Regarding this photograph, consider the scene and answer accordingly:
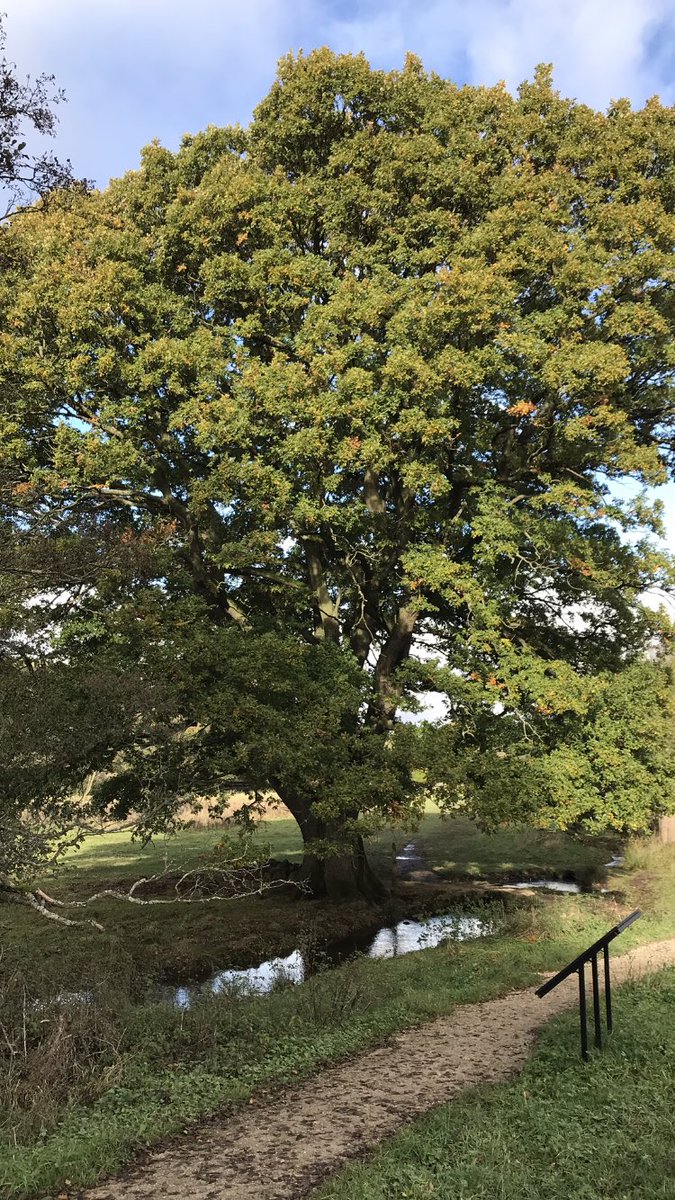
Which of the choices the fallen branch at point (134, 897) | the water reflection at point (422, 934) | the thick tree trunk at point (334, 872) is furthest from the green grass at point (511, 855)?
the fallen branch at point (134, 897)

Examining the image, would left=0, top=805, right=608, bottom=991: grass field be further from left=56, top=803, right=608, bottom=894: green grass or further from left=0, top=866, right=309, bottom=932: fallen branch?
left=0, top=866, right=309, bottom=932: fallen branch

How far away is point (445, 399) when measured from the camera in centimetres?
1675

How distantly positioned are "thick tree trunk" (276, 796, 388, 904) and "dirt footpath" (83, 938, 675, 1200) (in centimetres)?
952

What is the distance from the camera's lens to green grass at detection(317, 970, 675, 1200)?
5.58 meters

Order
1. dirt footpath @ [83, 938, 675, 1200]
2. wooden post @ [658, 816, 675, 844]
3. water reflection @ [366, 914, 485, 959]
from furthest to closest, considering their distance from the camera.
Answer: wooden post @ [658, 816, 675, 844] < water reflection @ [366, 914, 485, 959] < dirt footpath @ [83, 938, 675, 1200]

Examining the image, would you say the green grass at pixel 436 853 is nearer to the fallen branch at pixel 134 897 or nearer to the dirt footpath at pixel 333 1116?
the fallen branch at pixel 134 897

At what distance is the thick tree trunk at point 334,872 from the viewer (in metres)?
21.0

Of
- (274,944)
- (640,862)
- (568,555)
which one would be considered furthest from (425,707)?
(640,862)

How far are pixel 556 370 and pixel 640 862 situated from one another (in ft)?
60.5

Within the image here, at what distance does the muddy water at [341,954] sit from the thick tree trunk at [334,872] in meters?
1.61

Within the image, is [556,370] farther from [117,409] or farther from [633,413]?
[117,409]

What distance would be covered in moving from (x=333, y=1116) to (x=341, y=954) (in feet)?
32.2

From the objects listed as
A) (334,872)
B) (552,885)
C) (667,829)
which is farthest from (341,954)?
(667,829)

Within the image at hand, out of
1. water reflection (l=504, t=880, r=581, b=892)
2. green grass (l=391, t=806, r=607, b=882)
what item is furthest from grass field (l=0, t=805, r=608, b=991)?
Result: water reflection (l=504, t=880, r=581, b=892)
